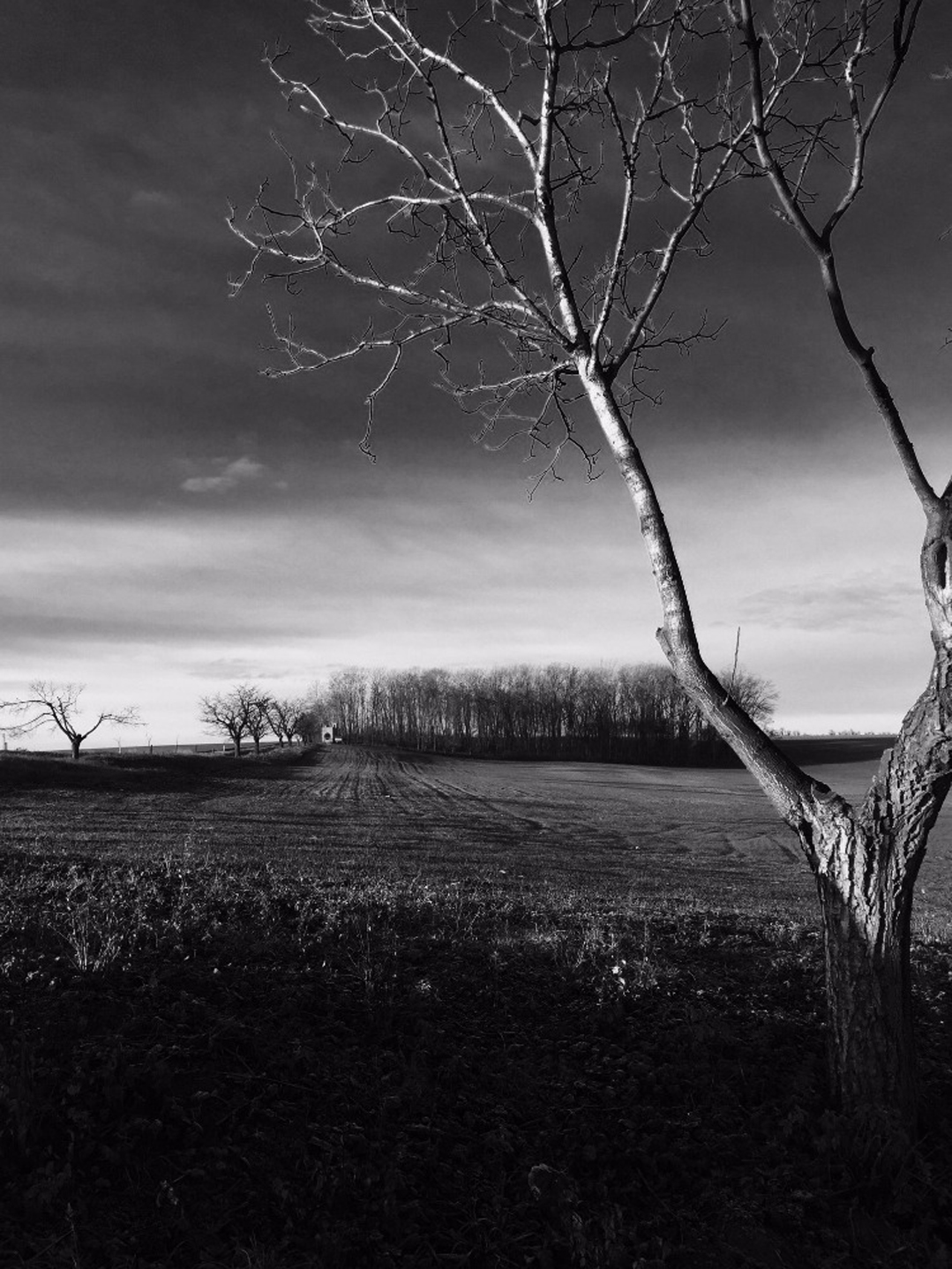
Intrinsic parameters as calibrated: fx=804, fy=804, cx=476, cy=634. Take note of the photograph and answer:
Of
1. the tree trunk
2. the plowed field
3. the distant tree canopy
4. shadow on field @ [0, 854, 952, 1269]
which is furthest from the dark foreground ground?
the distant tree canopy

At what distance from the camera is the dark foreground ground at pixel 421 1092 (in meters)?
3.66

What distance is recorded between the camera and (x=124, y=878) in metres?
9.43

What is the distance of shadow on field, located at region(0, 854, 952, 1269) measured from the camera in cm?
363

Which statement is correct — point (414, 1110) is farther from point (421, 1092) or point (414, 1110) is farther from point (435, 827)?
point (435, 827)

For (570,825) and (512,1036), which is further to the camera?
(570,825)

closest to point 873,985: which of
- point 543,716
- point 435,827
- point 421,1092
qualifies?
point 421,1092

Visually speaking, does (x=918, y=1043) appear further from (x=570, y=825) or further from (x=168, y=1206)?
(x=570, y=825)

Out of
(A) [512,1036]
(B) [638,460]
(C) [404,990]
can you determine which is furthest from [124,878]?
(B) [638,460]

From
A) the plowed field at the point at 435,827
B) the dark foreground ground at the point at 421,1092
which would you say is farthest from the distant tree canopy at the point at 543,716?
the dark foreground ground at the point at 421,1092

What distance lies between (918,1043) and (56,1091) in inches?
222

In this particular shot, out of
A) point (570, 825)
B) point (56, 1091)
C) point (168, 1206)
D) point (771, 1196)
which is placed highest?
point (56, 1091)

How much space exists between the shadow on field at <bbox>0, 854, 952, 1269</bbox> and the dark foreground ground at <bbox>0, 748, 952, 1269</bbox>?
2 centimetres

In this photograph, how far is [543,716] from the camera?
12138 cm

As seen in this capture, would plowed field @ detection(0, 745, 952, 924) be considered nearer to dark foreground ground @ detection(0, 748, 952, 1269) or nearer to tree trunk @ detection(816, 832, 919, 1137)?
tree trunk @ detection(816, 832, 919, 1137)
